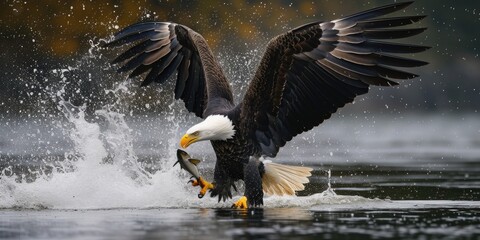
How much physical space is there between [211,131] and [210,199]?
3.08ft

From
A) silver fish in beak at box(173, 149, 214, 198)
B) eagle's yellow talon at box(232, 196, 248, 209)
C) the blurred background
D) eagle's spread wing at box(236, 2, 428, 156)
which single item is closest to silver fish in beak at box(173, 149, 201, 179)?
silver fish in beak at box(173, 149, 214, 198)

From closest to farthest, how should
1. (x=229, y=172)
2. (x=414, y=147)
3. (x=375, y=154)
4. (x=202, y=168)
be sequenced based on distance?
(x=229, y=172), (x=202, y=168), (x=375, y=154), (x=414, y=147)

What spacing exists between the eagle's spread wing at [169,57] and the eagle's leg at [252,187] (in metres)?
1.32

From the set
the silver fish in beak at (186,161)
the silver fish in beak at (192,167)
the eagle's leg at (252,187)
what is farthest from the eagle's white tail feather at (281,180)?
the silver fish in beak at (186,161)

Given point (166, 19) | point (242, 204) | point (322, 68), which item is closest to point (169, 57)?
point (322, 68)

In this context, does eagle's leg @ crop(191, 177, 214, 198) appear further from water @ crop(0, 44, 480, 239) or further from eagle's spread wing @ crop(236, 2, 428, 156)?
eagle's spread wing @ crop(236, 2, 428, 156)

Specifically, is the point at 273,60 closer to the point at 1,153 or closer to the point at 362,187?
the point at 362,187

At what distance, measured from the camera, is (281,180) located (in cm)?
1088

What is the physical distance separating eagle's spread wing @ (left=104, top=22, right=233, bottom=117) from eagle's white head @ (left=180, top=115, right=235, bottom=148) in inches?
52.0

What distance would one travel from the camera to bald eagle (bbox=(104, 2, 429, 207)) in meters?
9.62

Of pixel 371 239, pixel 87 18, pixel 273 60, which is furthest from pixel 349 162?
pixel 87 18

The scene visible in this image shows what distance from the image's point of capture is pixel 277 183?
35.7 feet

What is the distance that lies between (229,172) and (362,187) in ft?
5.89

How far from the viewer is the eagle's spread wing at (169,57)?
11.6 meters
